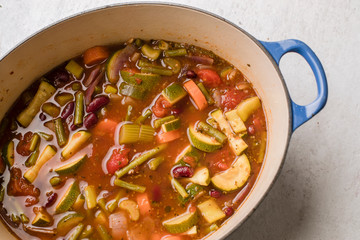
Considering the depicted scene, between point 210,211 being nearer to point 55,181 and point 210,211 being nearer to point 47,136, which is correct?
point 55,181

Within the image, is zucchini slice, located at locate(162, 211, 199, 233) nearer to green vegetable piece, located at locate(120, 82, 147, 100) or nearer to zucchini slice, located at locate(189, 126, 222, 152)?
zucchini slice, located at locate(189, 126, 222, 152)

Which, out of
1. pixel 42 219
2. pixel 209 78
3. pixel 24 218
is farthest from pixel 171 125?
pixel 24 218

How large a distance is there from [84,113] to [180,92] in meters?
0.63

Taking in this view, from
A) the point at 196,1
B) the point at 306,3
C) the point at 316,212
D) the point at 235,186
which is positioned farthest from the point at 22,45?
the point at 316,212

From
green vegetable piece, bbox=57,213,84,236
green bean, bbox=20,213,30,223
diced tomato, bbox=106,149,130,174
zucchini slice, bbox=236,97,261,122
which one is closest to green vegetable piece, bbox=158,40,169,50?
zucchini slice, bbox=236,97,261,122

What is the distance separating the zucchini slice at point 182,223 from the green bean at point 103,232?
35cm

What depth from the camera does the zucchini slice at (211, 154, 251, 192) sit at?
10.2 ft

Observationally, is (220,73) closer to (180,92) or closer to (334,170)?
(180,92)

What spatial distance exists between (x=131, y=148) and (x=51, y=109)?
571 mm

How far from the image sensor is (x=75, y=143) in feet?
10.4

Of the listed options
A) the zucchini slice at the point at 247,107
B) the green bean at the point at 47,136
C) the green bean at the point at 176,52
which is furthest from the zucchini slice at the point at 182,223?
the green bean at the point at 176,52

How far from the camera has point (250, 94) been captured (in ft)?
10.8

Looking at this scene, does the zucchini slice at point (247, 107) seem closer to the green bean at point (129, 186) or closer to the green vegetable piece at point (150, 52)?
the green vegetable piece at point (150, 52)

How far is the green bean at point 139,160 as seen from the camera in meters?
3.11
